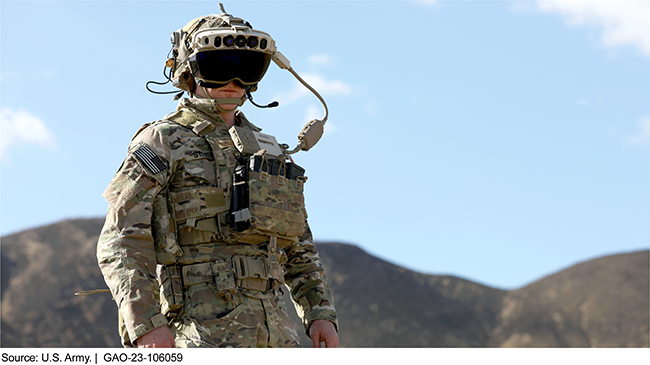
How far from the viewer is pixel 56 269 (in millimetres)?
28172

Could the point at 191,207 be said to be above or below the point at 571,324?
above

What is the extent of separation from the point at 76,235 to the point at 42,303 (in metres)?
4.09

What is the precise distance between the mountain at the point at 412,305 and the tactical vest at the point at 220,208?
21.3m

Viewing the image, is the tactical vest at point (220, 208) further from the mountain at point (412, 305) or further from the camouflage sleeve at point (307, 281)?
the mountain at point (412, 305)

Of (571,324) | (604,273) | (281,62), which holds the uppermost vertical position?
(281,62)

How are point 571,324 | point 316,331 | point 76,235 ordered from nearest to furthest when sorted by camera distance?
point 316,331 < point 571,324 < point 76,235

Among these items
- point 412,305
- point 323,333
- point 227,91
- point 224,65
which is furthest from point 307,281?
point 412,305

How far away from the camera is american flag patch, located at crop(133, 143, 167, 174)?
430 centimetres

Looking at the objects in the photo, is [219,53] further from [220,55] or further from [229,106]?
[229,106]

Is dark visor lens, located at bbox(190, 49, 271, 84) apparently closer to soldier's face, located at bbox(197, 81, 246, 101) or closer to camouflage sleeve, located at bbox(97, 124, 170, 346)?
soldier's face, located at bbox(197, 81, 246, 101)

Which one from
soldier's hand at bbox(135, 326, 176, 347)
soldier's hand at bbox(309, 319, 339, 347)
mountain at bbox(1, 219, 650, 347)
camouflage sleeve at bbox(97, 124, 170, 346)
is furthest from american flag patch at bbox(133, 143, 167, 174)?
mountain at bbox(1, 219, 650, 347)
